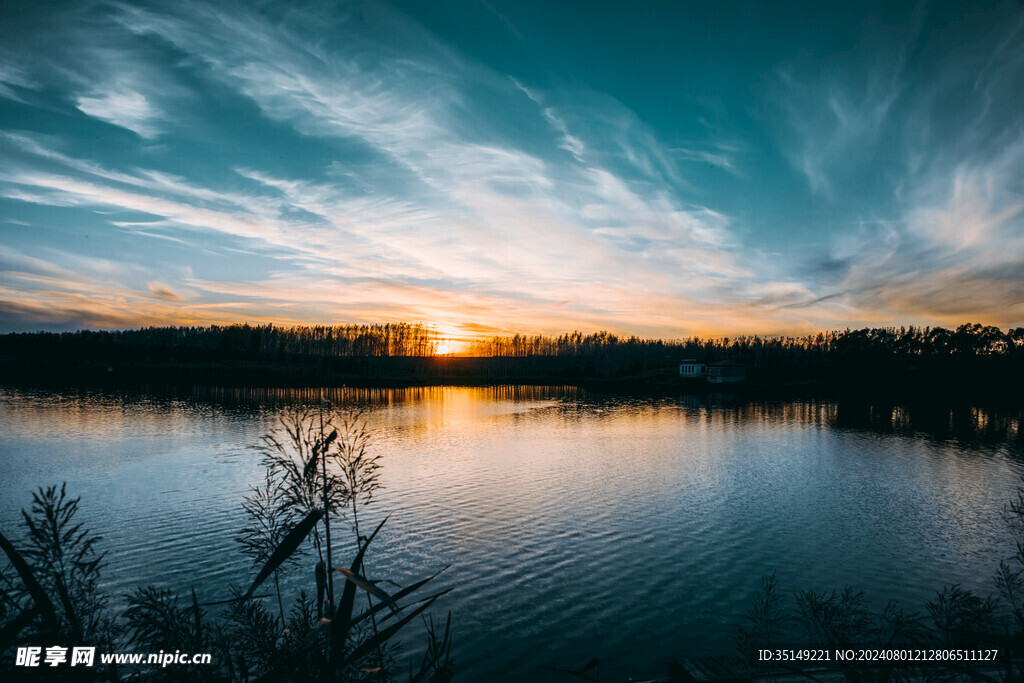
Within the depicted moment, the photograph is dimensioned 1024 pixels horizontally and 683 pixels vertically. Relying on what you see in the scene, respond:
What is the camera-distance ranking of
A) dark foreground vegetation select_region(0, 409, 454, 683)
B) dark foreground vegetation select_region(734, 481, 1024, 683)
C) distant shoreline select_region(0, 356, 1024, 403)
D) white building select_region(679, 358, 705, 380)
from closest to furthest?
dark foreground vegetation select_region(0, 409, 454, 683) → dark foreground vegetation select_region(734, 481, 1024, 683) → distant shoreline select_region(0, 356, 1024, 403) → white building select_region(679, 358, 705, 380)

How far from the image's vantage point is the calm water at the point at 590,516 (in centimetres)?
1466

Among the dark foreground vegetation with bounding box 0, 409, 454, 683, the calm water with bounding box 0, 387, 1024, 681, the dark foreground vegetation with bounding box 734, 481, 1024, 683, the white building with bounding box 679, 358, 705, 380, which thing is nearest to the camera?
the dark foreground vegetation with bounding box 0, 409, 454, 683

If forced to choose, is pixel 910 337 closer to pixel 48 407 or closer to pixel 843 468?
pixel 843 468

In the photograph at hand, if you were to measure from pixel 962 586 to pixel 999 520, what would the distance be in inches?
403

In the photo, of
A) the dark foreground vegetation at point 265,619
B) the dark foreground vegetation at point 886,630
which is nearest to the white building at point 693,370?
the dark foreground vegetation at point 886,630

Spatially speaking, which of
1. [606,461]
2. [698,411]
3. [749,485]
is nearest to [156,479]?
[606,461]

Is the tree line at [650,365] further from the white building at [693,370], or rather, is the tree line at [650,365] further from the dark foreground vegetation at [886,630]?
the dark foreground vegetation at [886,630]

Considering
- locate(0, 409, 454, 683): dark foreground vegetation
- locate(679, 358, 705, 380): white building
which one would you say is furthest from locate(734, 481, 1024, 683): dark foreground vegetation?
locate(679, 358, 705, 380): white building

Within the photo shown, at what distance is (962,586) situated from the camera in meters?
16.4

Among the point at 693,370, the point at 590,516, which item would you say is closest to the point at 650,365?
the point at 693,370

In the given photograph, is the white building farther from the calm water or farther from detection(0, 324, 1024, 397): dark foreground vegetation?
the calm water

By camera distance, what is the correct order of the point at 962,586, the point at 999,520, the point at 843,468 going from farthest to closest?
the point at 843,468
the point at 999,520
the point at 962,586

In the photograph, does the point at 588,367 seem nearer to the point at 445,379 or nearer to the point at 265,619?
the point at 445,379

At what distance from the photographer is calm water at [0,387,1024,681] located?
1466 centimetres
